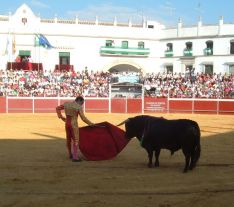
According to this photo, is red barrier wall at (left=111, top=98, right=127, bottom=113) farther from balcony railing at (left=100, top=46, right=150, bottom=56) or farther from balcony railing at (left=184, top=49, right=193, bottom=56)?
balcony railing at (left=184, top=49, right=193, bottom=56)

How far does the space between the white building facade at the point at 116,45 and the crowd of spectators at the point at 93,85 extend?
5415mm

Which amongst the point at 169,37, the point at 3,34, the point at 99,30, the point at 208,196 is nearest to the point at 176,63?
the point at 169,37

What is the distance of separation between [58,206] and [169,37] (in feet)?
124

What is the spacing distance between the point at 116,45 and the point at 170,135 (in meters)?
34.0

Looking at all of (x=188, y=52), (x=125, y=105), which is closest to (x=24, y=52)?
(x=188, y=52)

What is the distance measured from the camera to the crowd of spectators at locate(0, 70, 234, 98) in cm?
2808

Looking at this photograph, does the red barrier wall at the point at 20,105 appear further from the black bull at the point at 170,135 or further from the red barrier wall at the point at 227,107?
the black bull at the point at 170,135

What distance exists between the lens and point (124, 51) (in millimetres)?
41531

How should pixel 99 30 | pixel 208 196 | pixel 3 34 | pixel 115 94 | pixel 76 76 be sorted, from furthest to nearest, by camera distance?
1. pixel 99 30
2. pixel 3 34
3. pixel 76 76
4. pixel 115 94
5. pixel 208 196

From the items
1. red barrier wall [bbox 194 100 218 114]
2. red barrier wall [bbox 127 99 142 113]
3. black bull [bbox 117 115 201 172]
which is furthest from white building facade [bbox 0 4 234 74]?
black bull [bbox 117 115 201 172]

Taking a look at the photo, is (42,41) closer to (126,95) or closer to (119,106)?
(126,95)

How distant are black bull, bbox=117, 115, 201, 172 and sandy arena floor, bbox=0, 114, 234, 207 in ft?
1.14

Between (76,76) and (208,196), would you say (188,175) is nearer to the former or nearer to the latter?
(208,196)

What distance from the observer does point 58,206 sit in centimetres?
575
